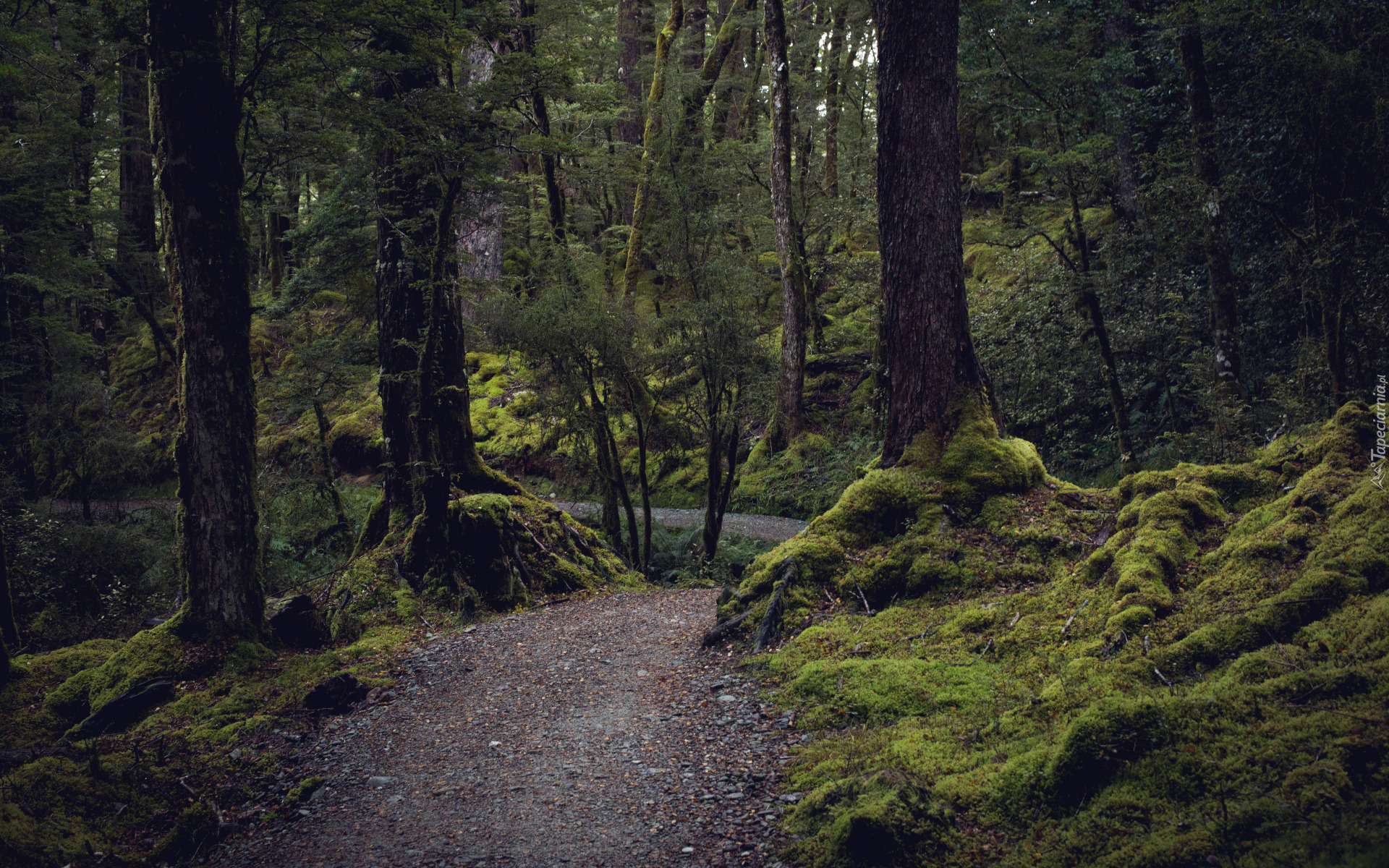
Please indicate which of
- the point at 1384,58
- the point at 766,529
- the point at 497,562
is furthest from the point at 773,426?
the point at 1384,58

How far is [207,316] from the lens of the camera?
6.24 metres

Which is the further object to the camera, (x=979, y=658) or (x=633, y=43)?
(x=633, y=43)

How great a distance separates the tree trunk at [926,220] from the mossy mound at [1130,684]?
1525 mm

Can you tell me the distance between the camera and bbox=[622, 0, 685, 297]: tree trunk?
1809cm

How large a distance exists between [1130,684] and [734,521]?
11484mm

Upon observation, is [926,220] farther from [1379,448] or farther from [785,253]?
[785,253]

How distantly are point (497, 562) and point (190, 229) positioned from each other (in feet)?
15.0

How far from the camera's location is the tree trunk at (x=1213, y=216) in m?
8.63

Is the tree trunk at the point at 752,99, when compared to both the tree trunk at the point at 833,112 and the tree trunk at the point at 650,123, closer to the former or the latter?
the tree trunk at the point at 833,112

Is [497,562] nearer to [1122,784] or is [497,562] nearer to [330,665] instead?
[330,665]

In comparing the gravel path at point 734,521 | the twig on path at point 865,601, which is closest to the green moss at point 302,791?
the twig on path at point 865,601

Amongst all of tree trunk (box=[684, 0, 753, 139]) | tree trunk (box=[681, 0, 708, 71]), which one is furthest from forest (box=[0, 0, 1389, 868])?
tree trunk (box=[681, 0, 708, 71])

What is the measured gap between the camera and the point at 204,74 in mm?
6207

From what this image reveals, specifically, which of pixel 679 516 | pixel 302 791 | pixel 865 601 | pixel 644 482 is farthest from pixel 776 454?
pixel 302 791
